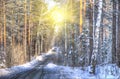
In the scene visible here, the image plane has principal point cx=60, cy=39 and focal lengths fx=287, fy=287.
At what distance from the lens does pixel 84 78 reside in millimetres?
18828

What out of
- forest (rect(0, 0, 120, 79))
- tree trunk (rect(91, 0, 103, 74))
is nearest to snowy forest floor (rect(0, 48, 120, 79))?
forest (rect(0, 0, 120, 79))

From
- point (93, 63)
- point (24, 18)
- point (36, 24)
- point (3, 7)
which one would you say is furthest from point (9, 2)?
point (93, 63)

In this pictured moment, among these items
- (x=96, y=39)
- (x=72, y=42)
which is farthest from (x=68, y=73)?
(x=72, y=42)

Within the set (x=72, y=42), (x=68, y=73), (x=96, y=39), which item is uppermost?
(x=96, y=39)

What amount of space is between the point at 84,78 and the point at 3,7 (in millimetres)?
20979

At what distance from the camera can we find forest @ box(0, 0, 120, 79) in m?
21.2

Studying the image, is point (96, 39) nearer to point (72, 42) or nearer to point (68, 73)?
point (68, 73)

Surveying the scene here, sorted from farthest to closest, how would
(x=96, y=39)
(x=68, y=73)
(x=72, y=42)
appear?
(x=72, y=42) → (x=68, y=73) → (x=96, y=39)

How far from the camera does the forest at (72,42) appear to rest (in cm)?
2117

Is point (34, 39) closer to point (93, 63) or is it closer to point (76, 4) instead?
point (76, 4)

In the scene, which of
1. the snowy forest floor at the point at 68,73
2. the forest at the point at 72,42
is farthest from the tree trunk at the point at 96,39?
the snowy forest floor at the point at 68,73

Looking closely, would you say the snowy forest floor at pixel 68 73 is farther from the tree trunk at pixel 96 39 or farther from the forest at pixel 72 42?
the tree trunk at pixel 96 39

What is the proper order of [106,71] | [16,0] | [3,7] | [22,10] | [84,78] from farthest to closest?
[22,10], [16,0], [3,7], [106,71], [84,78]

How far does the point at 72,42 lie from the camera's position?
3281cm
